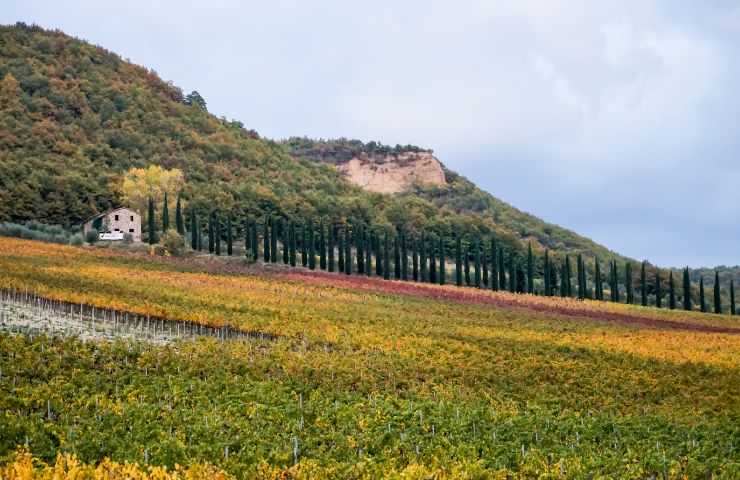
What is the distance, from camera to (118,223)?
315 feet

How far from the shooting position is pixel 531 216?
7869 inches

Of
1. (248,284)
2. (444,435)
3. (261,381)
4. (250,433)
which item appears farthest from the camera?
(248,284)

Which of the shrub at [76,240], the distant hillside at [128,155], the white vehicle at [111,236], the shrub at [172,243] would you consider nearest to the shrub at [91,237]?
the shrub at [76,240]

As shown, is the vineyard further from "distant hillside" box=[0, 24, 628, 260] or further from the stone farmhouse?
"distant hillside" box=[0, 24, 628, 260]

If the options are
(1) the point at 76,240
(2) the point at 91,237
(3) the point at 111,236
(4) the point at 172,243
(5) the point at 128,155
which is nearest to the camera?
(4) the point at 172,243

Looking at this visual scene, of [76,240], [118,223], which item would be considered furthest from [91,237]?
[118,223]

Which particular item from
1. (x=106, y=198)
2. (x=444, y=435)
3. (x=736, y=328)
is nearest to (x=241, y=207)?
(x=106, y=198)

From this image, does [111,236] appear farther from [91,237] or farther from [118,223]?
[91,237]

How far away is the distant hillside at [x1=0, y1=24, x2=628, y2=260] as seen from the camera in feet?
346

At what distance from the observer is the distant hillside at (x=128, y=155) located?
4149 inches

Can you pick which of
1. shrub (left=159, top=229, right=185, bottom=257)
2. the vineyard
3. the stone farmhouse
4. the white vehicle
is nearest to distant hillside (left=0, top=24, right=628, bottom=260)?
the stone farmhouse

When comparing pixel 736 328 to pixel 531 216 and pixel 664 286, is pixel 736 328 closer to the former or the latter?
pixel 664 286

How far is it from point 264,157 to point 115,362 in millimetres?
131630

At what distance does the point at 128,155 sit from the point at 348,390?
361 ft
